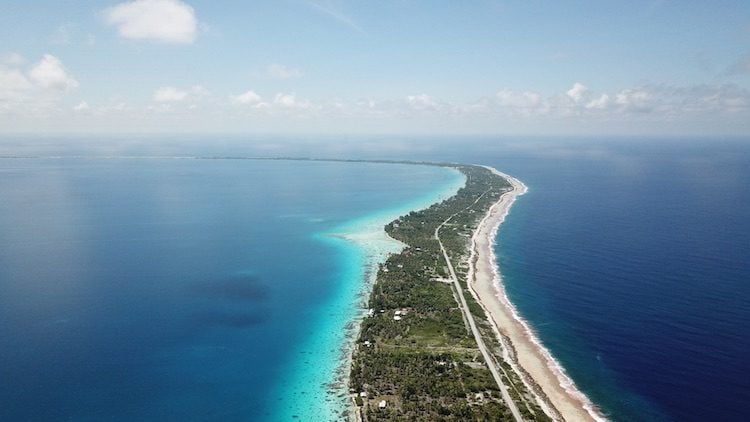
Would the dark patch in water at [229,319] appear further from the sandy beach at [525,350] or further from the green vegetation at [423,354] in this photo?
the sandy beach at [525,350]

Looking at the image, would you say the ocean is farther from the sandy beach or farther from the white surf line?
the sandy beach

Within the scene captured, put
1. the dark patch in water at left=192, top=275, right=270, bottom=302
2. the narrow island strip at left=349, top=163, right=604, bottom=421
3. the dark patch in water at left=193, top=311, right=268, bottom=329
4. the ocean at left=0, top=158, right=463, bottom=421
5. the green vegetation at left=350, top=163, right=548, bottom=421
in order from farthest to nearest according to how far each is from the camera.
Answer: the dark patch in water at left=192, top=275, right=270, bottom=302, the dark patch in water at left=193, top=311, right=268, bottom=329, the ocean at left=0, top=158, right=463, bottom=421, the narrow island strip at left=349, top=163, right=604, bottom=421, the green vegetation at left=350, top=163, right=548, bottom=421

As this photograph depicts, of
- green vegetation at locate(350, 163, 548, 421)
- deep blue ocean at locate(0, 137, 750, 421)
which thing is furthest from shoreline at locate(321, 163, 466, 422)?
deep blue ocean at locate(0, 137, 750, 421)

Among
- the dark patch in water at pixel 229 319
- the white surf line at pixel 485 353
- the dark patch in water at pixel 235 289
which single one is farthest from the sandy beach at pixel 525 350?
the dark patch in water at pixel 235 289

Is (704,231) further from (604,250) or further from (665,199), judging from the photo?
(665,199)

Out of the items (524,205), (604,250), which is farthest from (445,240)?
(524,205)

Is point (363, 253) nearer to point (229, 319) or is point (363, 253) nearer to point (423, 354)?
point (229, 319)
